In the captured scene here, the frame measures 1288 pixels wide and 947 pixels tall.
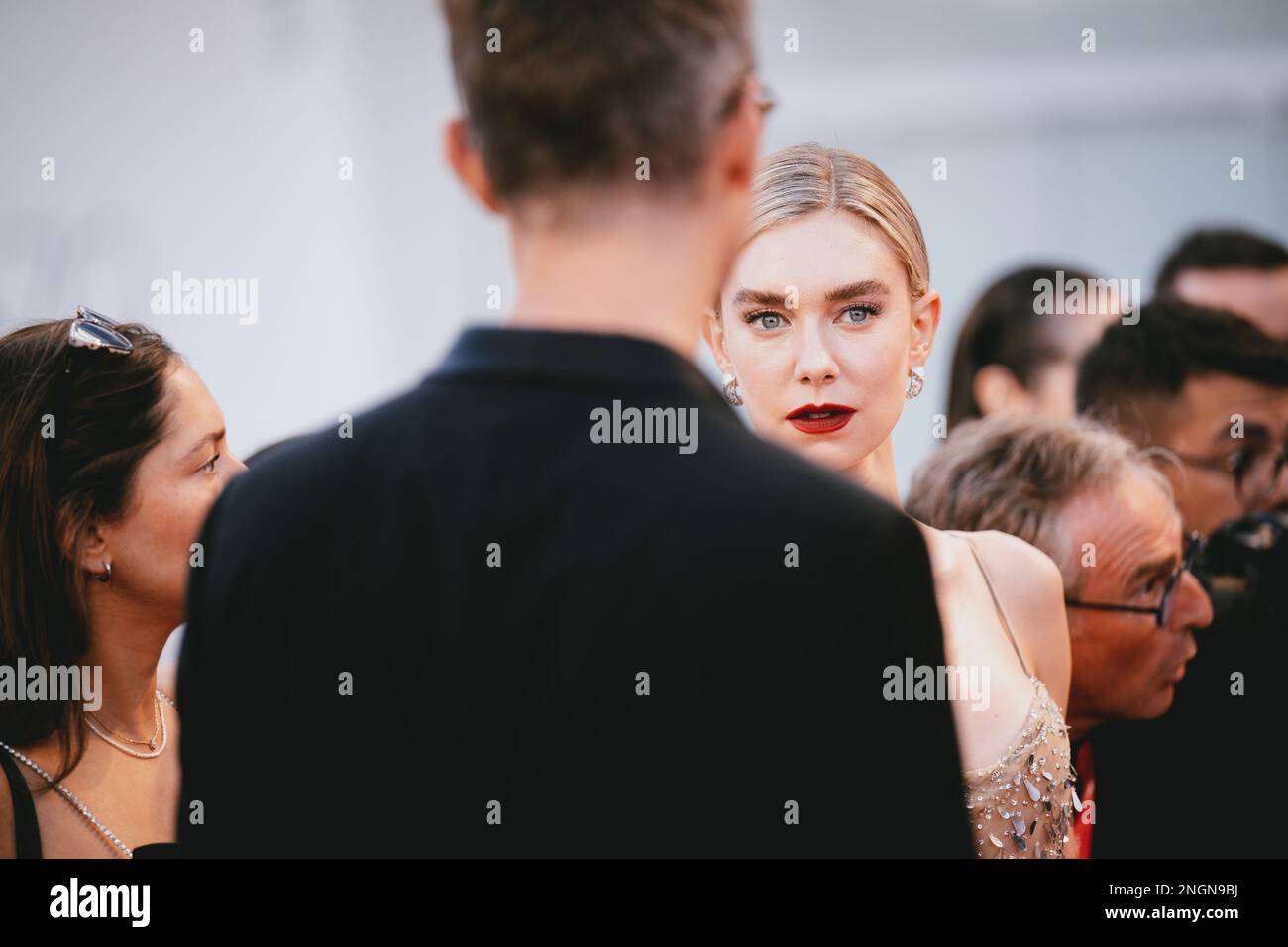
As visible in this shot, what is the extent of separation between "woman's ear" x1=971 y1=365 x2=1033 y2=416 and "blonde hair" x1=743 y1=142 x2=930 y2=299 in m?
1.55

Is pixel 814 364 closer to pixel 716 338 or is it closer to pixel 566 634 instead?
pixel 716 338

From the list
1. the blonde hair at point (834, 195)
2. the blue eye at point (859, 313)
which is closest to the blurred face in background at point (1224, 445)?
the blonde hair at point (834, 195)

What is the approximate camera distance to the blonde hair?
1.99 meters

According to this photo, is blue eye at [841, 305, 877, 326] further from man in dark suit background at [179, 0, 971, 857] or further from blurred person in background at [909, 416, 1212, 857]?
man in dark suit background at [179, 0, 971, 857]

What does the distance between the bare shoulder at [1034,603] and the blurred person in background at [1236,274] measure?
6.06 feet

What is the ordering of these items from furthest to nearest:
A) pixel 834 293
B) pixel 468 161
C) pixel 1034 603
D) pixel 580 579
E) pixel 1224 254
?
pixel 1224 254 → pixel 1034 603 → pixel 834 293 → pixel 468 161 → pixel 580 579

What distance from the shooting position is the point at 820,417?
6.25ft

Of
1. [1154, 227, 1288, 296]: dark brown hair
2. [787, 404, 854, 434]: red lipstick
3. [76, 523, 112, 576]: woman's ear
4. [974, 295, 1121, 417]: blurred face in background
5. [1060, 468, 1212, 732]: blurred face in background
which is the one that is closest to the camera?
[787, 404, 854, 434]: red lipstick

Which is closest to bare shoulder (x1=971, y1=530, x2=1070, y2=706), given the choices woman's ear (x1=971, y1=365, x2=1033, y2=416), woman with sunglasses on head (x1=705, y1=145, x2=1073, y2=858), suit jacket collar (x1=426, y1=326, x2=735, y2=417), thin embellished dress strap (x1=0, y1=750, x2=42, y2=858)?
woman with sunglasses on head (x1=705, y1=145, x2=1073, y2=858)

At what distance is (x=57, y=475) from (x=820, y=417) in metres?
1.12

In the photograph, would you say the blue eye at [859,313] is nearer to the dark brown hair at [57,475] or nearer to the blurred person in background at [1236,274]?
the dark brown hair at [57,475]

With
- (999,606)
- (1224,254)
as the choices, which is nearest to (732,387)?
(999,606)

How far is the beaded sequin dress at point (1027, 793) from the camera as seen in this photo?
1.83 meters
